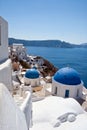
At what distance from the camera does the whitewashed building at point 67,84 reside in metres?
16.1

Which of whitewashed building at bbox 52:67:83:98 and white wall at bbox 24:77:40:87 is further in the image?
white wall at bbox 24:77:40:87

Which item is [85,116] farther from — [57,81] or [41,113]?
[57,81]

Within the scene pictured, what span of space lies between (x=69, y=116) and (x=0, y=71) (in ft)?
21.6

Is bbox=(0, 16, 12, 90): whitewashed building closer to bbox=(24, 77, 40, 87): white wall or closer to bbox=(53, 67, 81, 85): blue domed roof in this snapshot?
bbox=(53, 67, 81, 85): blue domed roof

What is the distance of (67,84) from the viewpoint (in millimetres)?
16047

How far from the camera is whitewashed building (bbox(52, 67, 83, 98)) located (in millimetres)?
16078

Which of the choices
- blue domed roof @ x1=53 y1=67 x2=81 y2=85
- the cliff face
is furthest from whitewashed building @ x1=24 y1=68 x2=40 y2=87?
the cliff face

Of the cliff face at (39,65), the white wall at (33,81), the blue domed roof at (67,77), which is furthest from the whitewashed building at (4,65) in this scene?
the cliff face at (39,65)

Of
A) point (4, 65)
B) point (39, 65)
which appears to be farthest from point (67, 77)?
point (39, 65)

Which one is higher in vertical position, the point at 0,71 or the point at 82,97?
the point at 0,71

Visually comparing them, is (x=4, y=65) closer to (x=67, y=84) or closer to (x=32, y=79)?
(x=67, y=84)

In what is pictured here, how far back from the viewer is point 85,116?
1166 cm

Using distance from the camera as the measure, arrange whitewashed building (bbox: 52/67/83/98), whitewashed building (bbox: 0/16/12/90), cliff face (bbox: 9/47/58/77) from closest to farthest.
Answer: whitewashed building (bbox: 0/16/12/90) → whitewashed building (bbox: 52/67/83/98) → cliff face (bbox: 9/47/58/77)

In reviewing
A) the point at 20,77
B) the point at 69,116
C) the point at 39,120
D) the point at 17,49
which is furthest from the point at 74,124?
the point at 17,49
